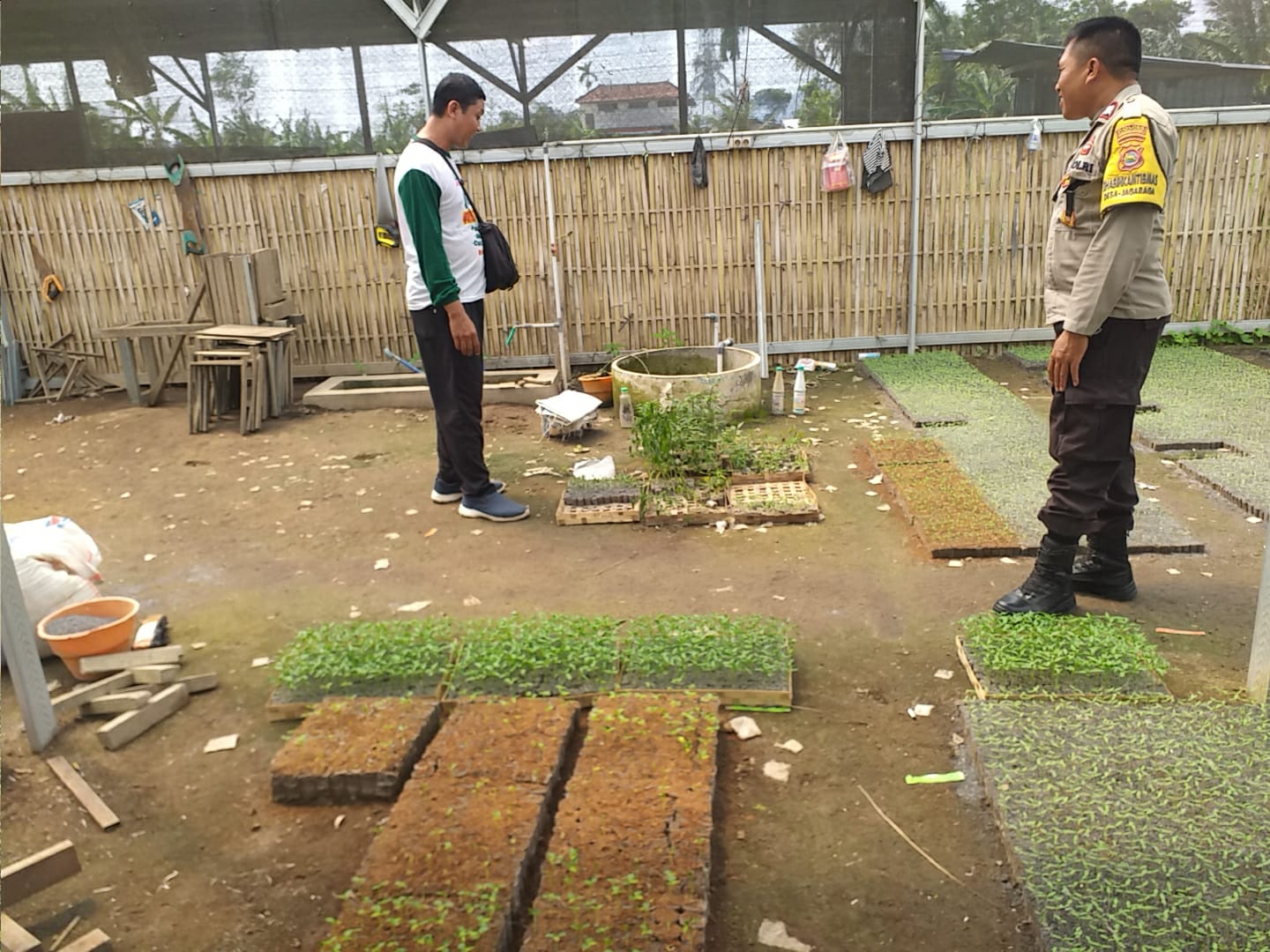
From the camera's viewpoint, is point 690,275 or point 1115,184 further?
point 690,275

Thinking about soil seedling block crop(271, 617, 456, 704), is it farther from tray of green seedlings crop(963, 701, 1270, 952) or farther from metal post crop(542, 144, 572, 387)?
metal post crop(542, 144, 572, 387)

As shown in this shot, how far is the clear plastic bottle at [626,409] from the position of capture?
6859 mm

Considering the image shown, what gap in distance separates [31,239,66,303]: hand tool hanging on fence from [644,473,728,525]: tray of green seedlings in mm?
6402

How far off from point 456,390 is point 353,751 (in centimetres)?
244

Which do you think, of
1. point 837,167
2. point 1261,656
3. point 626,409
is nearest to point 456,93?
point 626,409

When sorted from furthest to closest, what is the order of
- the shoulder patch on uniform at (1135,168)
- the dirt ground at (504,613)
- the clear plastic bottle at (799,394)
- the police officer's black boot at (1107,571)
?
the clear plastic bottle at (799,394) < the police officer's black boot at (1107,571) < the shoulder patch on uniform at (1135,168) < the dirt ground at (504,613)

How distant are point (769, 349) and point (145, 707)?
21.2 ft

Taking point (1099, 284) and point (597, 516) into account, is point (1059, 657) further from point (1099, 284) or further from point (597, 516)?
point (597, 516)

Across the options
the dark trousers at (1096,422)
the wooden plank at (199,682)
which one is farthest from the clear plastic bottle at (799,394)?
the wooden plank at (199,682)

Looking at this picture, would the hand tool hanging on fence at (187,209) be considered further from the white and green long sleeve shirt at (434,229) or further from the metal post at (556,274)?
the white and green long sleeve shirt at (434,229)

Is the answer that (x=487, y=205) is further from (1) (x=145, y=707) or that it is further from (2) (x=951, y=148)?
(1) (x=145, y=707)

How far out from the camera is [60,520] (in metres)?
4.13

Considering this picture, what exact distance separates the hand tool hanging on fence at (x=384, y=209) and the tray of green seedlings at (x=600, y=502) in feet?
12.7

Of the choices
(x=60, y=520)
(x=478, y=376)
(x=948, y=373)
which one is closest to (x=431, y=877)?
(x=60, y=520)
